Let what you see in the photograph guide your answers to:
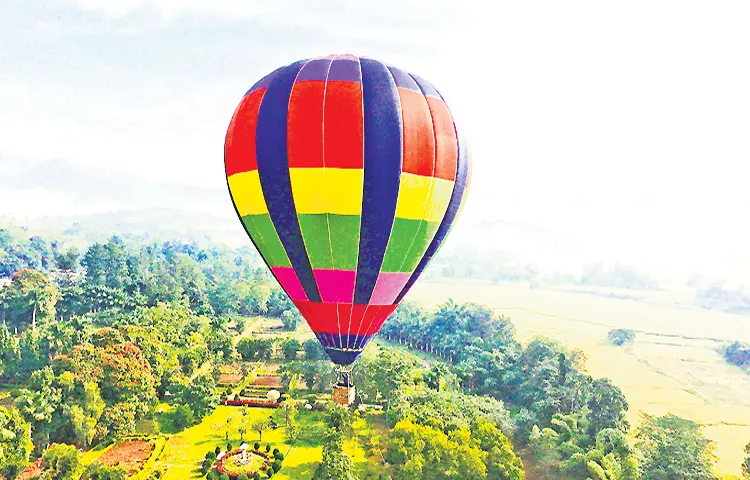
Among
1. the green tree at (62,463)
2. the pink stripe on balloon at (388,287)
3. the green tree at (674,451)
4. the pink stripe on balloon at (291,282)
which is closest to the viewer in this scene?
the pink stripe on balloon at (388,287)

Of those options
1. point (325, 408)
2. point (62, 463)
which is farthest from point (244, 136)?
point (325, 408)

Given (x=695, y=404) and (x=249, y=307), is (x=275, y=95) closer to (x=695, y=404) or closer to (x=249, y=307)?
(x=695, y=404)

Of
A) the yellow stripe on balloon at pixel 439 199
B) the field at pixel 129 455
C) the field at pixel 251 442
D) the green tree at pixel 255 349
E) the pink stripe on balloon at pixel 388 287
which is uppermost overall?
the yellow stripe on balloon at pixel 439 199

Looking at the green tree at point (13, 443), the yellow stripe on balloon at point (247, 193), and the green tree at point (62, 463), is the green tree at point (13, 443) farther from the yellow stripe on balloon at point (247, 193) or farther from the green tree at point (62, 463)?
the yellow stripe on balloon at point (247, 193)

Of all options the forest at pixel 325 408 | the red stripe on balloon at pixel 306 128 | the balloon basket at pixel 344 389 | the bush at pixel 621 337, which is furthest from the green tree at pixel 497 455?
the bush at pixel 621 337

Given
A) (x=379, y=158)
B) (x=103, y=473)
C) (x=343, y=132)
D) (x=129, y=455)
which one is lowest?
(x=129, y=455)

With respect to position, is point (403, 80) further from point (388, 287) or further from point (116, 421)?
point (116, 421)

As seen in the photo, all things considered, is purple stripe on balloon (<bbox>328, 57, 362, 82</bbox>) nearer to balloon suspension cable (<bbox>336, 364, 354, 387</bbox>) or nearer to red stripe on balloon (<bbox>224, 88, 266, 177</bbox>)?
red stripe on balloon (<bbox>224, 88, 266, 177</bbox>)
